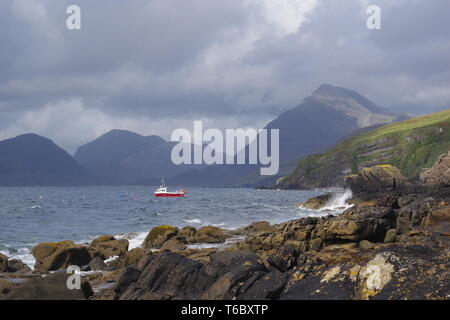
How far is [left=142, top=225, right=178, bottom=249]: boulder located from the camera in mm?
38250

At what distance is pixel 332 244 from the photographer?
2664 centimetres

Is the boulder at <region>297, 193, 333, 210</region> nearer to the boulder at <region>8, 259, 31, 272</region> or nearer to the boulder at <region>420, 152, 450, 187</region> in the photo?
the boulder at <region>420, 152, 450, 187</region>

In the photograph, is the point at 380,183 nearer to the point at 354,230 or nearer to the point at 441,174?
the point at 441,174

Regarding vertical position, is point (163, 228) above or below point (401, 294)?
below

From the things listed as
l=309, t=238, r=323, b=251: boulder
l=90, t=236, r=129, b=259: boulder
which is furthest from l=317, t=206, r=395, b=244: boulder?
Answer: l=90, t=236, r=129, b=259: boulder

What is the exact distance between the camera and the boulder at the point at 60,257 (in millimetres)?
29188

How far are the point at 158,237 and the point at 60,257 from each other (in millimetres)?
11137

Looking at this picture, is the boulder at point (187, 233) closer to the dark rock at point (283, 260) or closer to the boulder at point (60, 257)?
the boulder at point (60, 257)

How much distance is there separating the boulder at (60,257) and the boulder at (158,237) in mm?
7650

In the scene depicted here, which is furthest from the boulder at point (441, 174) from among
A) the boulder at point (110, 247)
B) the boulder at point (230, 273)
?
the boulder at point (230, 273)

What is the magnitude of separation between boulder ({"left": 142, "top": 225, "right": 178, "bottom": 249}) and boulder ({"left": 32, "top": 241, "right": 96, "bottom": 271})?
301 inches

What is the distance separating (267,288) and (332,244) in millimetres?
13191
